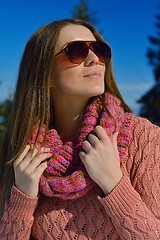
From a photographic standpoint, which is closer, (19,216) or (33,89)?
(19,216)

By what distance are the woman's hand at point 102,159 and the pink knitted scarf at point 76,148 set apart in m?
0.04

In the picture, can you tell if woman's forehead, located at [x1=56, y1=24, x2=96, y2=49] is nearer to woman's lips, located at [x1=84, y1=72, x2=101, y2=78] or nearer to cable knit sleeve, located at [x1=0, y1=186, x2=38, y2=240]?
woman's lips, located at [x1=84, y1=72, x2=101, y2=78]

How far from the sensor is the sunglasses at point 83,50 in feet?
6.32

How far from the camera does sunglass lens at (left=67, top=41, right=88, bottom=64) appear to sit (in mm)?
1922

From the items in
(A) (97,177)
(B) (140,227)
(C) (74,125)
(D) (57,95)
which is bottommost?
(B) (140,227)

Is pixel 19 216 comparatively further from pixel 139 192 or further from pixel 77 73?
pixel 77 73

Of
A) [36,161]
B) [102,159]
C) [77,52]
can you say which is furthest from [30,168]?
[77,52]

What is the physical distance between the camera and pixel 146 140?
189cm

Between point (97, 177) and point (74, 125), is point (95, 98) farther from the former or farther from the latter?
point (97, 177)

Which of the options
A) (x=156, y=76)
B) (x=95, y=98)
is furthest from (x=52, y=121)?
(x=156, y=76)

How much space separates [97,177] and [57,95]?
0.54 m

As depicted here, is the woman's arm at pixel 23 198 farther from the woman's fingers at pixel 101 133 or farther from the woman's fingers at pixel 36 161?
the woman's fingers at pixel 101 133

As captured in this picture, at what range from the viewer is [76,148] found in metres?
1.92

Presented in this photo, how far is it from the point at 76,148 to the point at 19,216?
42cm
